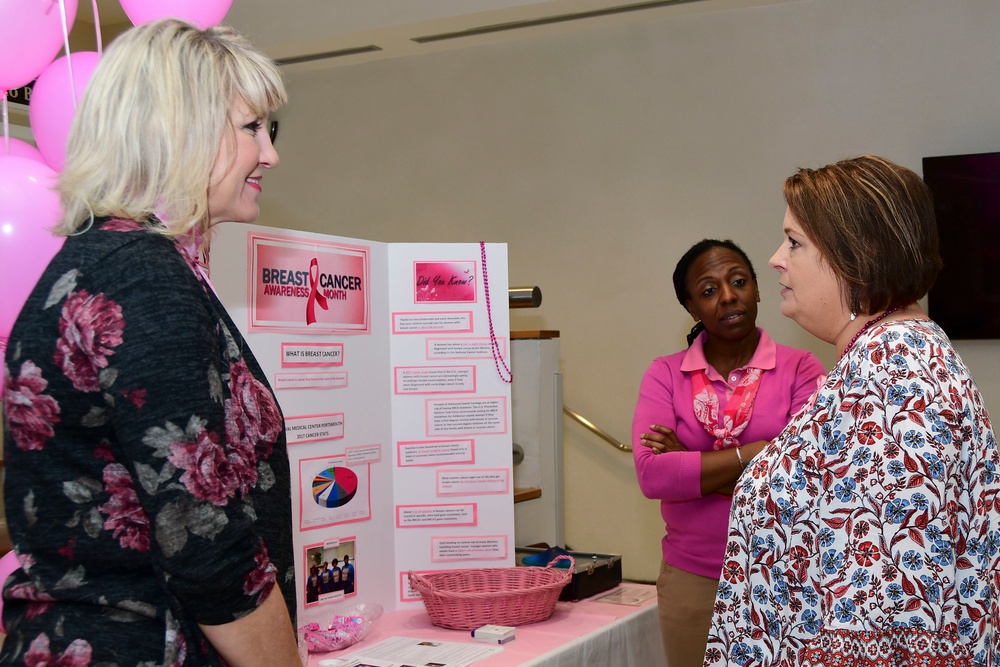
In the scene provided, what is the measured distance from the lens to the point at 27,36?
1854 mm

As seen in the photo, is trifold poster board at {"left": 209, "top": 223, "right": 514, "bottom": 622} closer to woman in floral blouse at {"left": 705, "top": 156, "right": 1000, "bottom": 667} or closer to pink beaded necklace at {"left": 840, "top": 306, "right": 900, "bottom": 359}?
woman in floral blouse at {"left": 705, "top": 156, "right": 1000, "bottom": 667}

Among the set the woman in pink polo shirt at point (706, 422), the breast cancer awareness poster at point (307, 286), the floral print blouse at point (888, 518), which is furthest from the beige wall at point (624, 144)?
the floral print blouse at point (888, 518)

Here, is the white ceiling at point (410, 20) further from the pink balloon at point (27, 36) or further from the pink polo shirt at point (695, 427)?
the pink balloon at point (27, 36)

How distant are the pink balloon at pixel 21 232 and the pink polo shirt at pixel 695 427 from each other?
1590 millimetres

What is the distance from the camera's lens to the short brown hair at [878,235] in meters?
1.63

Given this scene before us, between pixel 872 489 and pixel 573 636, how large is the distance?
1.17 meters

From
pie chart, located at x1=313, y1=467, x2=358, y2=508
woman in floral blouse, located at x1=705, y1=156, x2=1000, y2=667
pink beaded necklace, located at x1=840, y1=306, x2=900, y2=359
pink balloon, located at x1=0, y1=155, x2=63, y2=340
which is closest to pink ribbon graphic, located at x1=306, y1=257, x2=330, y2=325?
pie chart, located at x1=313, y1=467, x2=358, y2=508

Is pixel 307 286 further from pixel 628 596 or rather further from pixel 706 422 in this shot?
pixel 628 596

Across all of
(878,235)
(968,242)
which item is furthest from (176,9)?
(968,242)

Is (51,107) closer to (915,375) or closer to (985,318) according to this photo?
(915,375)

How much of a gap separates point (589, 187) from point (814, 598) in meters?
3.16

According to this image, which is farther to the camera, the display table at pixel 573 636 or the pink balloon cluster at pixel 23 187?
the display table at pixel 573 636

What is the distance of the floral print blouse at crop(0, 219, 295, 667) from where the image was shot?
1.09 metres

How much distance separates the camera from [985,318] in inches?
147
